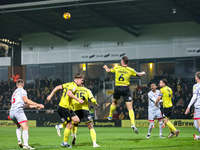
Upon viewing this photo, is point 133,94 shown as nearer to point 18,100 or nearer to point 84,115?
point 84,115

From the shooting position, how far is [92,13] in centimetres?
2783

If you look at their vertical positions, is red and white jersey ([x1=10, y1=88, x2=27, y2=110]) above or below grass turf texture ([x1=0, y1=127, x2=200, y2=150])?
above

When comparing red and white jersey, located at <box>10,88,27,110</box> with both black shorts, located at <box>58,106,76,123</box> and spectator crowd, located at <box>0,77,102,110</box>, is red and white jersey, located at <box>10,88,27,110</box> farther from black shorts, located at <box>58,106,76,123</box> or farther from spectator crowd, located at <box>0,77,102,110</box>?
spectator crowd, located at <box>0,77,102,110</box>

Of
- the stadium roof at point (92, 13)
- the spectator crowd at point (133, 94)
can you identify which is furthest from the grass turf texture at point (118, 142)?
the stadium roof at point (92, 13)

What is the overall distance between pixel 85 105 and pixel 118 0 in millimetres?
16173

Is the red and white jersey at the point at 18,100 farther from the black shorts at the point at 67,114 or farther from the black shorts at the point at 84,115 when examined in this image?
the black shorts at the point at 84,115

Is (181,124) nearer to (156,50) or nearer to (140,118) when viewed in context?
(140,118)

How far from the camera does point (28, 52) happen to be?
3741cm

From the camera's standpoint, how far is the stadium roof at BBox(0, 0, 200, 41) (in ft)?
85.0

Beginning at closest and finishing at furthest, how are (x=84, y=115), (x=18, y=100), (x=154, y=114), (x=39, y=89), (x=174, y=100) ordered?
1. (x=18, y=100)
2. (x=84, y=115)
3. (x=154, y=114)
4. (x=174, y=100)
5. (x=39, y=89)

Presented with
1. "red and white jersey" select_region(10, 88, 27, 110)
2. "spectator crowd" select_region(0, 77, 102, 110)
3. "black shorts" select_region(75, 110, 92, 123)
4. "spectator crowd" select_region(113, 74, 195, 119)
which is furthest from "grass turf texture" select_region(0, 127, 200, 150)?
"spectator crowd" select_region(0, 77, 102, 110)

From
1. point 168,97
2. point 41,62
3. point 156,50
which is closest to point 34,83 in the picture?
point 41,62

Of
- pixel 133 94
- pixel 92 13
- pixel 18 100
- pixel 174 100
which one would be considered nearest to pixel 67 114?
pixel 18 100

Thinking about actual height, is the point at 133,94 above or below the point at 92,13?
below
